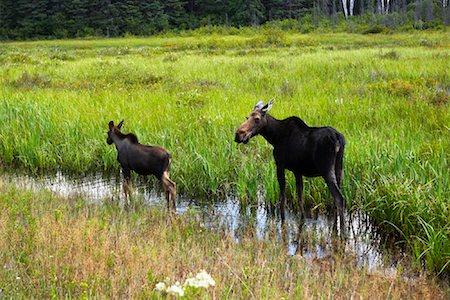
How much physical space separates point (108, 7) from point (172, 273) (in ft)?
223

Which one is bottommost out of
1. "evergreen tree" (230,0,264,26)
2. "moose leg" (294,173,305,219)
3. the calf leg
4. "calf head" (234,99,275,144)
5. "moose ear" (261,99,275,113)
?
"moose leg" (294,173,305,219)

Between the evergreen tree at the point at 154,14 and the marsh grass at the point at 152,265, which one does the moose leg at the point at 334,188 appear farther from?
Answer: the evergreen tree at the point at 154,14

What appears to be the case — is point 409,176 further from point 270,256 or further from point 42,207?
point 42,207

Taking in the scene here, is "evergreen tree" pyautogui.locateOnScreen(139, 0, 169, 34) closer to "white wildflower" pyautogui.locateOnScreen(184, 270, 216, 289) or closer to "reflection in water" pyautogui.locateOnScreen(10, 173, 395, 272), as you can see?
"reflection in water" pyautogui.locateOnScreen(10, 173, 395, 272)

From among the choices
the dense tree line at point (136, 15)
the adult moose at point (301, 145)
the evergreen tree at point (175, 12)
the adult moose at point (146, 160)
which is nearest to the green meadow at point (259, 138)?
the adult moose at point (301, 145)

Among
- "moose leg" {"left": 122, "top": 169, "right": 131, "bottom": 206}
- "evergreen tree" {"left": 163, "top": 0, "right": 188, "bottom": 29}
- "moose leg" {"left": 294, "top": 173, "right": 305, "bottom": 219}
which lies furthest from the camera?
"evergreen tree" {"left": 163, "top": 0, "right": 188, "bottom": 29}

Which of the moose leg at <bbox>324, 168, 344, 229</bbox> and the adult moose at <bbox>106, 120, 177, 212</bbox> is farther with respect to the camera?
the adult moose at <bbox>106, 120, 177, 212</bbox>

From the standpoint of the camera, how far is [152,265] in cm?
456

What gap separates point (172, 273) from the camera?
4414mm

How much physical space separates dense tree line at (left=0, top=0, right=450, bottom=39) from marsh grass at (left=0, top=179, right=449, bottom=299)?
5841cm

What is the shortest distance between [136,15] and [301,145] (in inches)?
2668

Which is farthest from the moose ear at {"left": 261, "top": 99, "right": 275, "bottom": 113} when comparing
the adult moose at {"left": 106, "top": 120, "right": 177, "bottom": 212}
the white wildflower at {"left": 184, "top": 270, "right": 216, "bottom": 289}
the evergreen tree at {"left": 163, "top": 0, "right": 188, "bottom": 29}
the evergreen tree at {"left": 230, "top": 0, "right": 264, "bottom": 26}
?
the evergreen tree at {"left": 163, "top": 0, "right": 188, "bottom": 29}

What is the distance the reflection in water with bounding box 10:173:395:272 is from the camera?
224 inches

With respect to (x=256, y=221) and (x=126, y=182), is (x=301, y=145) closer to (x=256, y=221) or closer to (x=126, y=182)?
(x=256, y=221)
